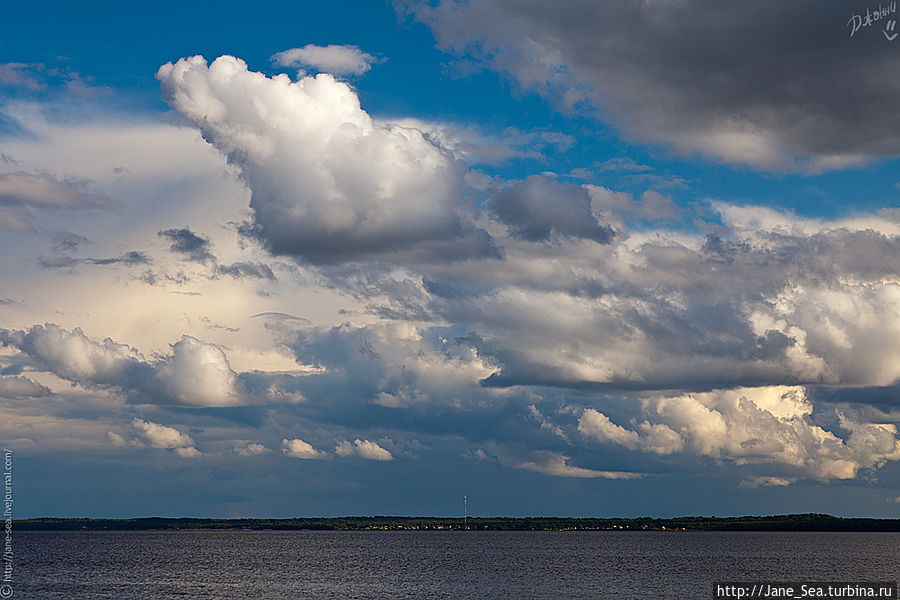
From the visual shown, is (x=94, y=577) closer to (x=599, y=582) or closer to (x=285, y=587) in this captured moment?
Answer: (x=285, y=587)

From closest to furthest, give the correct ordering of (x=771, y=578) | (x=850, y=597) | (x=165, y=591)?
(x=850, y=597) → (x=165, y=591) → (x=771, y=578)

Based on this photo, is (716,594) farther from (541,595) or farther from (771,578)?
(771,578)

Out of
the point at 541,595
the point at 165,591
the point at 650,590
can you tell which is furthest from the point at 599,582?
the point at 165,591

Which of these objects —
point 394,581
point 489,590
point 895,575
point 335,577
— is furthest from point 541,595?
point 895,575

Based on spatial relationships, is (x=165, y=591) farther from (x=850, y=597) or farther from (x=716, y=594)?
(x=850, y=597)

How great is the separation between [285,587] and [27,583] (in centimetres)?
5174

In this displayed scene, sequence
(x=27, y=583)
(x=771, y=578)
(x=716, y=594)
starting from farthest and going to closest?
(x=771, y=578) → (x=27, y=583) → (x=716, y=594)

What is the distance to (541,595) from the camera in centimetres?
15475

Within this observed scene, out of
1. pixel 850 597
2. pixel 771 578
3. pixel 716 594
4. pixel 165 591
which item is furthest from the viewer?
pixel 771 578

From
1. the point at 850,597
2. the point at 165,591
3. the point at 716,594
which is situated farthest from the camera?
the point at 165,591

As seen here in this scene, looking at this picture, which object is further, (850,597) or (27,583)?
(27,583)

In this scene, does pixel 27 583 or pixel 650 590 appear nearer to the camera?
pixel 650 590

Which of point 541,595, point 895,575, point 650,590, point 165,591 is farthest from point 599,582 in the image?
point 165,591

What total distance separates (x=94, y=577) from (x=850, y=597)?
152 m
